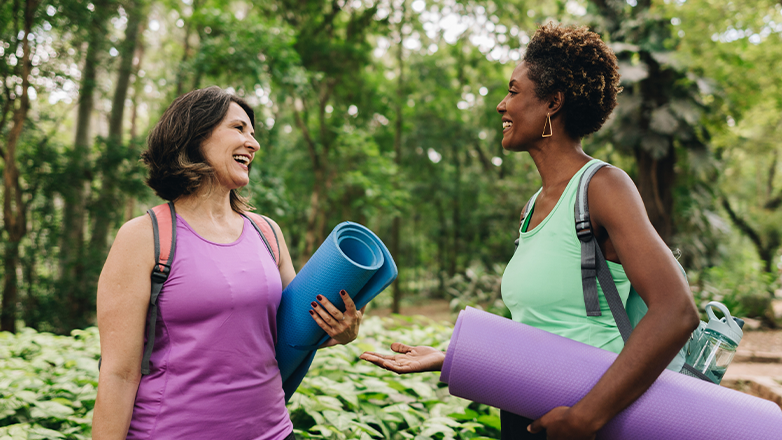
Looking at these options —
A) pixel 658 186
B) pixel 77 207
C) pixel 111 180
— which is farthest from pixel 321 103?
pixel 658 186

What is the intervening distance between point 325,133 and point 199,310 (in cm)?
975

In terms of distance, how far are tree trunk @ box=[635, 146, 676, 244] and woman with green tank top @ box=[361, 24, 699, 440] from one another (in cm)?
802

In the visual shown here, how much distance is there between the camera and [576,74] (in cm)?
134

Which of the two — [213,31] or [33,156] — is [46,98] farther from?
[213,31]

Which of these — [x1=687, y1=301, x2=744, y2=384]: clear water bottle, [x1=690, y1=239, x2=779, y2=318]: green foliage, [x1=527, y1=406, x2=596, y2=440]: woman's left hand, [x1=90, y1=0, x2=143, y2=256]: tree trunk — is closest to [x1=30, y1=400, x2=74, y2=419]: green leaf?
[x1=527, y1=406, x2=596, y2=440]: woman's left hand

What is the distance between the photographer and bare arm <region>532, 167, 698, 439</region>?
1.02 metres

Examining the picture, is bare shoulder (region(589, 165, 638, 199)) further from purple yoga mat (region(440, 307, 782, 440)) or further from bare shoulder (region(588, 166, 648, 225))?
purple yoga mat (region(440, 307, 782, 440))

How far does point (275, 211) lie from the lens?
7.49 meters

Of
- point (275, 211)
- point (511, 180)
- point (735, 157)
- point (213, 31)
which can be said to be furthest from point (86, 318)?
point (735, 157)

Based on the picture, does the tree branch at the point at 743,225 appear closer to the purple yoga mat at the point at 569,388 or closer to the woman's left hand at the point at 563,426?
the purple yoga mat at the point at 569,388

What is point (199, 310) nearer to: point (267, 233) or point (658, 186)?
point (267, 233)

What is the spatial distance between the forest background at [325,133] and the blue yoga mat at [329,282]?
2.50 ft

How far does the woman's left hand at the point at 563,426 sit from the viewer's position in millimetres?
1071

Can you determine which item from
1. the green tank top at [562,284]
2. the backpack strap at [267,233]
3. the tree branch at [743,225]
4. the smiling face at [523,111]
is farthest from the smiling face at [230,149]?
the tree branch at [743,225]
